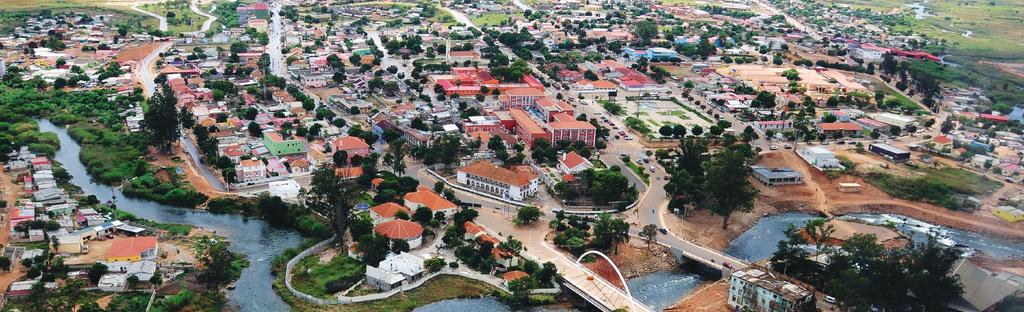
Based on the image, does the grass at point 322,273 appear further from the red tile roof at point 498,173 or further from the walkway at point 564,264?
the red tile roof at point 498,173

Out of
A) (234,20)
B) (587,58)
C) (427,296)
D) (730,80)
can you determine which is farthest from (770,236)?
(234,20)

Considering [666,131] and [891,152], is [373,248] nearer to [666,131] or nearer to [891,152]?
[666,131]

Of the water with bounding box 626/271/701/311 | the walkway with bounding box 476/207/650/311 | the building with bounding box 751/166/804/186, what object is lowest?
the water with bounding box 626/271/701/311

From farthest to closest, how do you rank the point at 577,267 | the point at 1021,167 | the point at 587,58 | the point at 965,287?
1. the point at 587,58
2. the point at 1021,167
3. the point at 577,267
4. the point at 965,287

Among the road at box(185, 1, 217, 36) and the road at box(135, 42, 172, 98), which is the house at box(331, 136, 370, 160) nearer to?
the road at box(135, 42, 172, 98)

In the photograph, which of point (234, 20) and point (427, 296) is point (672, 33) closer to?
point (234, 20)

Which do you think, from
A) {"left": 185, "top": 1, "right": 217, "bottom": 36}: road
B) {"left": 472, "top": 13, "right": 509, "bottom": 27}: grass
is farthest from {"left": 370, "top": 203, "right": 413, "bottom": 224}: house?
{"left": 472, "top": 13, "right": 509, "bottom": 27}: grass
